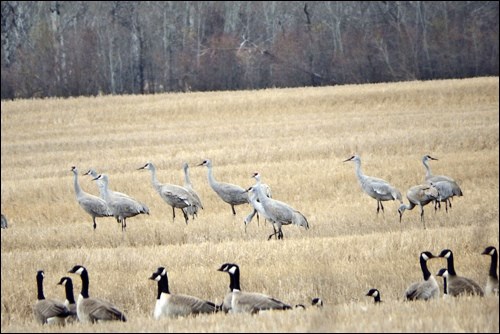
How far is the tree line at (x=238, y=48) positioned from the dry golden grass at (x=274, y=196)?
40.5 feet

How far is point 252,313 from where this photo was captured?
842 centimetres

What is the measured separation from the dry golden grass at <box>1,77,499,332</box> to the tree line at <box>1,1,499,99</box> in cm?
1235

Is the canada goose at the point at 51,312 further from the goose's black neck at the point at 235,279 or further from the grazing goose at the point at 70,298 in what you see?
the goose's black neck at the point at 235,279

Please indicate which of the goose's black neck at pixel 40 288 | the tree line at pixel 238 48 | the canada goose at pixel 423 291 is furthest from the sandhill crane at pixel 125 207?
the tree line at pixel 238 48

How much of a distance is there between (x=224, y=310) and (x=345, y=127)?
21273 millimetres

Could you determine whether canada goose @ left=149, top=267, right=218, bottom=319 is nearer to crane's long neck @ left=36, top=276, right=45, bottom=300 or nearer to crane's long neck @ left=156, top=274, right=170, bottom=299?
crane's long neck @ left=156, top=274, right=170, bottom=299

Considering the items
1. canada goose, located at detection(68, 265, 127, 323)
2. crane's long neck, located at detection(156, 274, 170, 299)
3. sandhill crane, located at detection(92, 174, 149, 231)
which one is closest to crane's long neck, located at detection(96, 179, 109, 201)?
sandhill crane, located at detection(92, 174, 149, 231)

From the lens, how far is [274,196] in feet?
63.2

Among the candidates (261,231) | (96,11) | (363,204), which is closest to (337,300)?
(261,231)

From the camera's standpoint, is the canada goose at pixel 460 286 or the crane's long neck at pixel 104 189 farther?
the crane's long neck at pixel 104 189

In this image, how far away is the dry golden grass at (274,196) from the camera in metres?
9.70

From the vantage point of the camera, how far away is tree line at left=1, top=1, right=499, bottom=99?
168ft

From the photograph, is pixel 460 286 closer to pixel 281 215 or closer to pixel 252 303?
pixel 252 303

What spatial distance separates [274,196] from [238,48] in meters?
37.6
